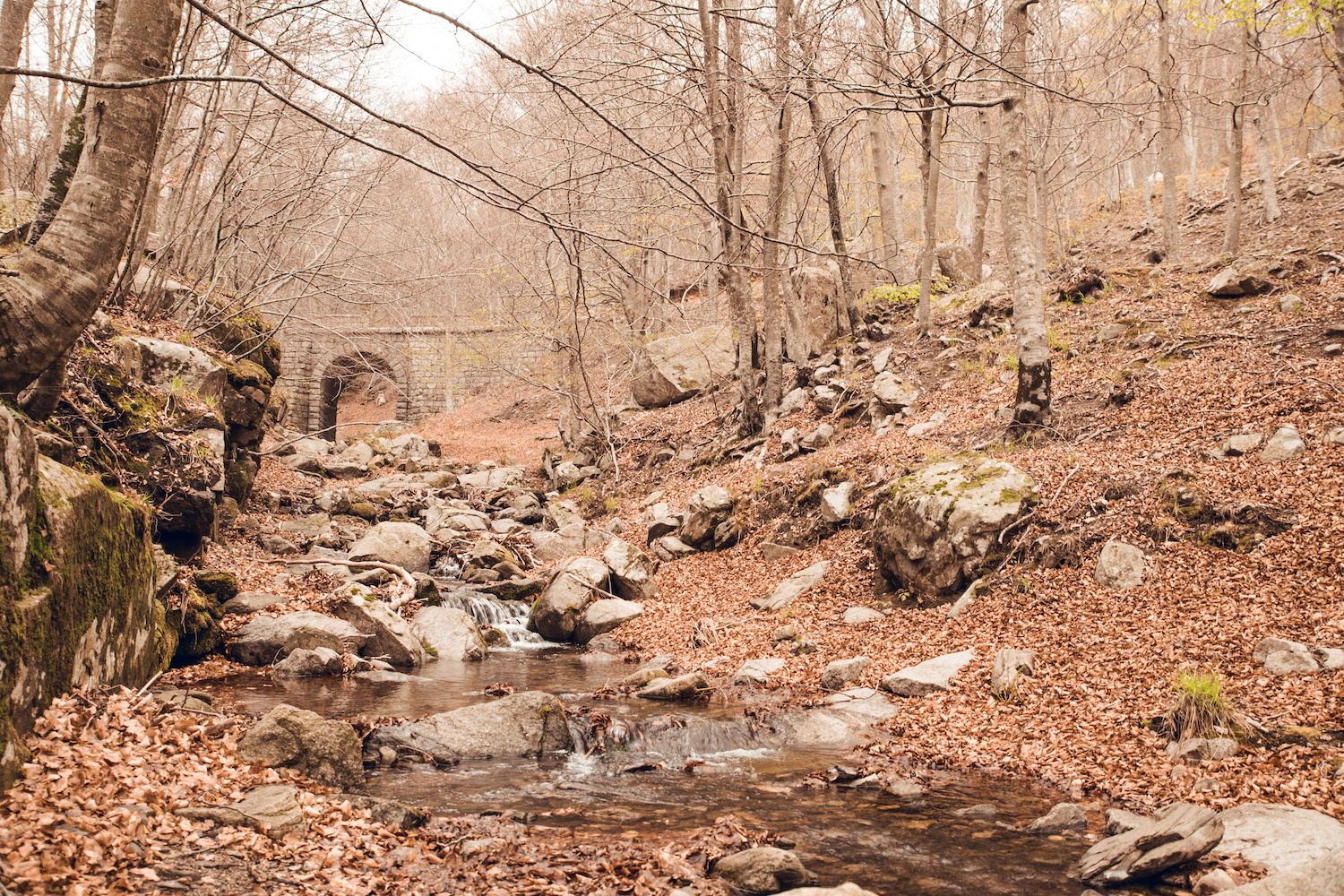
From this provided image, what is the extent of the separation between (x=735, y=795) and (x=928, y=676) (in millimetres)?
2347

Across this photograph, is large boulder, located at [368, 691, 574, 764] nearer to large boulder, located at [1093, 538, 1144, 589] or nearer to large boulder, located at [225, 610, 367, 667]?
large boulder, located at [225, 610, 367, 667]

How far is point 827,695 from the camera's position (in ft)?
22.0

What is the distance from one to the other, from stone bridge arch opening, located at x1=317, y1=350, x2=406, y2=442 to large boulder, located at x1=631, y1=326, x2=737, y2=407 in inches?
350

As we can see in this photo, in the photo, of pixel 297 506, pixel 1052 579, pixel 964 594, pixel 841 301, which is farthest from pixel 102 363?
pixel 841 301

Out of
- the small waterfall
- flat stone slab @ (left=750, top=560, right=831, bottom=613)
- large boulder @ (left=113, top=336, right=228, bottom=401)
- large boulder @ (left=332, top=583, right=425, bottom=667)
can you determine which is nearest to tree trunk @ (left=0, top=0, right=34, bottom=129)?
large boulder @ (left=113, top=336, right=228, bottom=401)

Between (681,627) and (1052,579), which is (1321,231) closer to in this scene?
(1052,579)

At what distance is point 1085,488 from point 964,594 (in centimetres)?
163

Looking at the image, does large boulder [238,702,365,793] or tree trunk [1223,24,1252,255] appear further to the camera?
tree trunk [1223,24,1252,255]

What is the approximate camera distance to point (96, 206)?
13.3ft

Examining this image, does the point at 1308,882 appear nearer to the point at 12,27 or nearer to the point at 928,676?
the point at 928,676

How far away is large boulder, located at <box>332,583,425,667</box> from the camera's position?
820 centimetres

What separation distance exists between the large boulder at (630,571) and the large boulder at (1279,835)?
766 cm

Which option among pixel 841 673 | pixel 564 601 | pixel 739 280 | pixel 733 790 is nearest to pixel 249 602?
pixel 564 601

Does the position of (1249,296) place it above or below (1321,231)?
below
